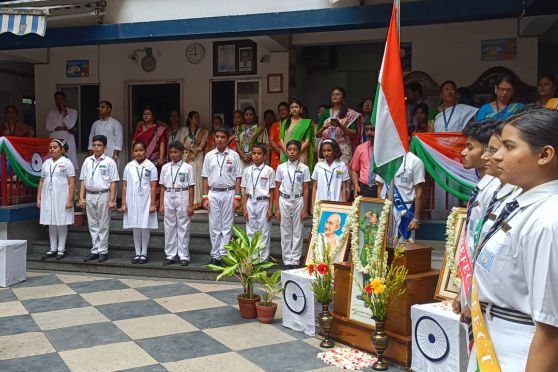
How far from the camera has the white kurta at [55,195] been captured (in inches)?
312

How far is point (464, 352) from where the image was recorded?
366 cm

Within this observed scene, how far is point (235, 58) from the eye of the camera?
10078 mm

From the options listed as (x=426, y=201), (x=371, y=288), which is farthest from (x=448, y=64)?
(x=371, y=288)

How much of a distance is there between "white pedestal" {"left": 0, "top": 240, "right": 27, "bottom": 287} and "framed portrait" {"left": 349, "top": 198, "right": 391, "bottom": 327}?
4.30m

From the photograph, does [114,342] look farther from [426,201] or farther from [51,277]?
[426,201]

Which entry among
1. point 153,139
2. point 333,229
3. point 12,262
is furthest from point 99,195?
point 333,229

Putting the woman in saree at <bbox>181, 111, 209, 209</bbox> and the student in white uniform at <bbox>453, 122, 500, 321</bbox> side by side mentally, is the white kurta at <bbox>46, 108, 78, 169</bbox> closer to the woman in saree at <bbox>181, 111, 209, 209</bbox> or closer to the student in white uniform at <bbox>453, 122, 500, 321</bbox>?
the woman in saree at <bbox>181, 111, 209, 209</bbox>

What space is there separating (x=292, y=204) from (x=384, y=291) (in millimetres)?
3099

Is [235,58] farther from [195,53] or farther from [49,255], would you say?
[49,255]

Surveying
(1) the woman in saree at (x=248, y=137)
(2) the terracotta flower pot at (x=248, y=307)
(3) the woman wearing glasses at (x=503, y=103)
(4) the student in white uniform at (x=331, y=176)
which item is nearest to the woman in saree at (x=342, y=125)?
(4) the student in white uniform at (x=331, y=176)

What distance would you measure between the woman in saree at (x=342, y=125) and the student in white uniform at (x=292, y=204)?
2.84ft

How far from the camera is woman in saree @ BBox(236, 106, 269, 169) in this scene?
8859 millimetres

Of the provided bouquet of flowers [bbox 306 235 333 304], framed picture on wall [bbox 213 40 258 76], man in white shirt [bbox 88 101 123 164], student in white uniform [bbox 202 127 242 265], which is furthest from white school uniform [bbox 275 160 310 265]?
man in white shirt [bbox 88 101 123 164]

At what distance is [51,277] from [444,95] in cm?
548
